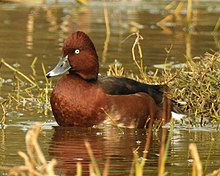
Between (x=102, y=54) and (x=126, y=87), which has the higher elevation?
(x=126, y=87)

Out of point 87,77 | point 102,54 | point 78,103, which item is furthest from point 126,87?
point 102,54

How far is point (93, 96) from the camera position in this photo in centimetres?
925

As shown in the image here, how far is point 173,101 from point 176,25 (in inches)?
382

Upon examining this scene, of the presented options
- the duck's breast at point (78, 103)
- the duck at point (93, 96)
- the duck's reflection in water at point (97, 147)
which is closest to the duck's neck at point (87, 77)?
the duck at point (93, 96)

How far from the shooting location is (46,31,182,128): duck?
9219 mm

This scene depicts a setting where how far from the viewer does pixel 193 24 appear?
19.8 m

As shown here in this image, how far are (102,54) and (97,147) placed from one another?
6.37 metres

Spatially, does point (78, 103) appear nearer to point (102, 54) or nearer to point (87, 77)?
point (87, 77)

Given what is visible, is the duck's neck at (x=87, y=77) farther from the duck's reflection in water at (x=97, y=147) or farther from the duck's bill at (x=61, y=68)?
the duck's reflection in water at (x=97, y=147)

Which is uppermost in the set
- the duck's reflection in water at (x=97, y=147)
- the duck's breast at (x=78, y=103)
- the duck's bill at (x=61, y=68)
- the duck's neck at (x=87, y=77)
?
the duck's bill at (x=61, y=68)

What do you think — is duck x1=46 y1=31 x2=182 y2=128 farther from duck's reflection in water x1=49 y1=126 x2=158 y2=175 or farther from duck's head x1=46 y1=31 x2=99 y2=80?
duck's reflection in water x1=49 y1=126 x2=158 y2=175

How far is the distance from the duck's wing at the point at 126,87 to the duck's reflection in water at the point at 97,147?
412 mm

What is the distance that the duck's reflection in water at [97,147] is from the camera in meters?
7.40

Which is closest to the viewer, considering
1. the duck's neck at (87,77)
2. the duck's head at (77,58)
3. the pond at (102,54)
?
the pond at (102,54)
